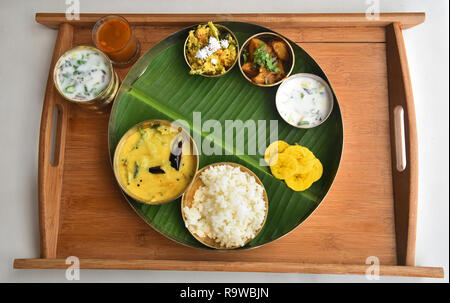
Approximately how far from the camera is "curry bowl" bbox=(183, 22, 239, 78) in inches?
94.3

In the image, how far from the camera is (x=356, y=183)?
2504 millimetres

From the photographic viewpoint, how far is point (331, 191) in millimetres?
2496

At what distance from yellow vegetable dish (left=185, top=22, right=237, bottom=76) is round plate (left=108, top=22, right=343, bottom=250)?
10 cm

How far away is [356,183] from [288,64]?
3.52 ft

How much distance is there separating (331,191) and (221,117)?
3.41ft

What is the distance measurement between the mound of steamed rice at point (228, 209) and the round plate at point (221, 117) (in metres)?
0.09

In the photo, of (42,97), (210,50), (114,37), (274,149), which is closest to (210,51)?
(210,50)

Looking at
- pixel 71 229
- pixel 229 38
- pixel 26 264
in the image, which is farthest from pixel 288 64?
pixel 26 264

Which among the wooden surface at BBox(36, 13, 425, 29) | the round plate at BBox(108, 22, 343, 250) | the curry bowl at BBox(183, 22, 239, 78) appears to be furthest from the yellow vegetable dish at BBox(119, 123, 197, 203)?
the wooden surface at BBox(36, 13, 425, 29)

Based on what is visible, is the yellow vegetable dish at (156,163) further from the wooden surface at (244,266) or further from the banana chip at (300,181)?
the banana chip at (300,181)

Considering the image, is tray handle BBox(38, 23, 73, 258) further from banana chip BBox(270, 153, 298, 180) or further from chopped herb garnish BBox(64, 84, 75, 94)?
banana chip BBox(270, 153, 298, 180)

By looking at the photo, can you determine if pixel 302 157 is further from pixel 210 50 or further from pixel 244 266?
pixel 210 50

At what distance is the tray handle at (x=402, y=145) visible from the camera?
234cm

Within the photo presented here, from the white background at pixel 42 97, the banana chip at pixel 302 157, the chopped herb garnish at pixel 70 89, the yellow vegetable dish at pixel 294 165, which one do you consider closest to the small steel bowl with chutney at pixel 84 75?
the chopped herb garnish at pixel 70 89
